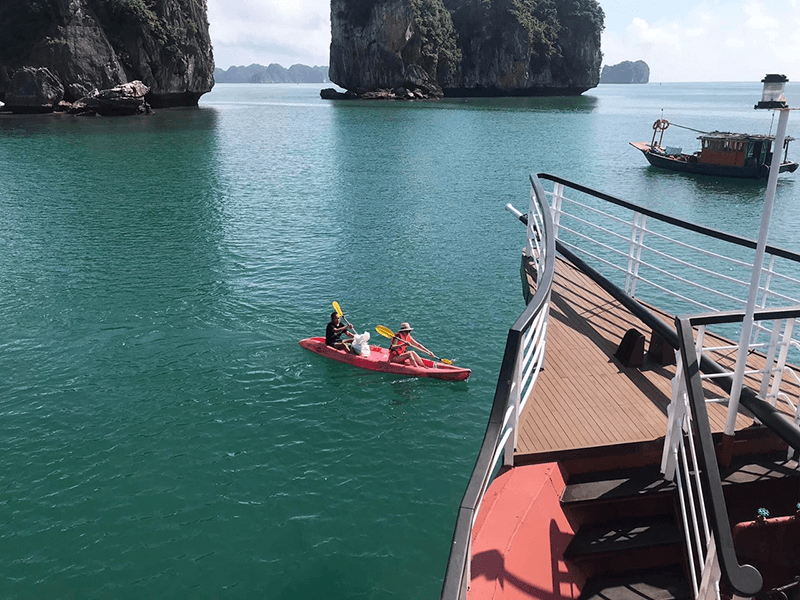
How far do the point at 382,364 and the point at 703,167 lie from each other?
44.8 meters

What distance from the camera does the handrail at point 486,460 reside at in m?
4.05

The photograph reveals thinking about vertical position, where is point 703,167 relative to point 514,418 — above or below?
above

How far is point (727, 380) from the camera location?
6867 mm

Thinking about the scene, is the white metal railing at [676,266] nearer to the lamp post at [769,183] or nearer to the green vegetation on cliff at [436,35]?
the lamp post at [769,183]

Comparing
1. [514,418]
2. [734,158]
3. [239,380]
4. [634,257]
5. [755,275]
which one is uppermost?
[734,158]

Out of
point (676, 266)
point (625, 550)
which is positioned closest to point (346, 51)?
point (676, 266)

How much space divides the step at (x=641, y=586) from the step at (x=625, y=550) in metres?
0.08

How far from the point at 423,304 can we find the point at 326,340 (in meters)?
5.08

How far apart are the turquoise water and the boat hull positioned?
464 centimetres

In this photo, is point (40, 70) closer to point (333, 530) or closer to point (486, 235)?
point (486, 235)

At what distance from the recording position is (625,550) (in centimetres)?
596

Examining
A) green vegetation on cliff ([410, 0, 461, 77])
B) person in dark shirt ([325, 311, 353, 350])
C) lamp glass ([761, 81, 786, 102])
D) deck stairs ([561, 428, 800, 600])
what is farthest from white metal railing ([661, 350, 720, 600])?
green vegetation on cliff ([410, 0, 461, 77])

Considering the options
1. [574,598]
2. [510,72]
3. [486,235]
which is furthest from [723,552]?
[510,72]

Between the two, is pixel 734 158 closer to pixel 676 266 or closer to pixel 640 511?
pixel 676 266
